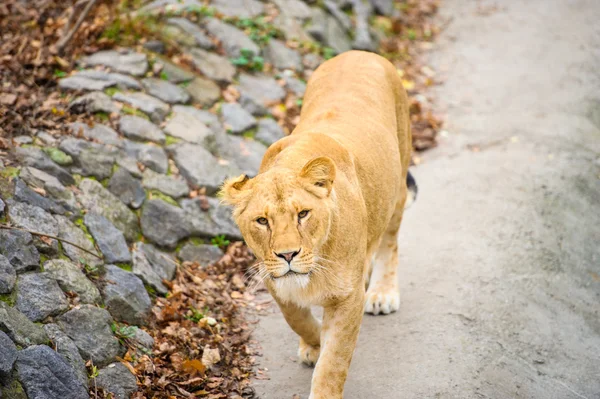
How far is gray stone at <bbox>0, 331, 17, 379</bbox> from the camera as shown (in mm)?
3764

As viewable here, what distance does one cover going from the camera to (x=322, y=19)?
10148mm

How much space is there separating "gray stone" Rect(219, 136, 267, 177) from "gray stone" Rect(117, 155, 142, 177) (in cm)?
112

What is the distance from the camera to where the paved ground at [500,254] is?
4.86 m

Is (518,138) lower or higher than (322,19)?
lower

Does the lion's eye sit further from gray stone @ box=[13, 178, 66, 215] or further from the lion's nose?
gray stone @ box=[13, 178, 66, 215]

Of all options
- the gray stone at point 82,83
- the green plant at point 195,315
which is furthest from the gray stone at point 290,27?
the green plant at point 195,315

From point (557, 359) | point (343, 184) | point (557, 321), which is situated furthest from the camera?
point (557, 321)

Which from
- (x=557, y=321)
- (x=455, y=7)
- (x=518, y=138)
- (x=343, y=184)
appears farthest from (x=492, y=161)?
(x=455, y=7)

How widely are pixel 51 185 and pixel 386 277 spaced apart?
108 inches

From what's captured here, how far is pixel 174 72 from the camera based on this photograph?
309 inches

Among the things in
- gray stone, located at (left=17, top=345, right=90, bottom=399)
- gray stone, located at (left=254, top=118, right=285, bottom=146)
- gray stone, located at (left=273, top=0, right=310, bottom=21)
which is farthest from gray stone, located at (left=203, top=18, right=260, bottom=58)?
gray stone, located at (left=17, top=345, right=90, bottom=399)

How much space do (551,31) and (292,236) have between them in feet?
30.8

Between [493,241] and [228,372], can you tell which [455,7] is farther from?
[228,372]

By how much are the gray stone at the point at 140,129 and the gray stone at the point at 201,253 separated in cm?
124
